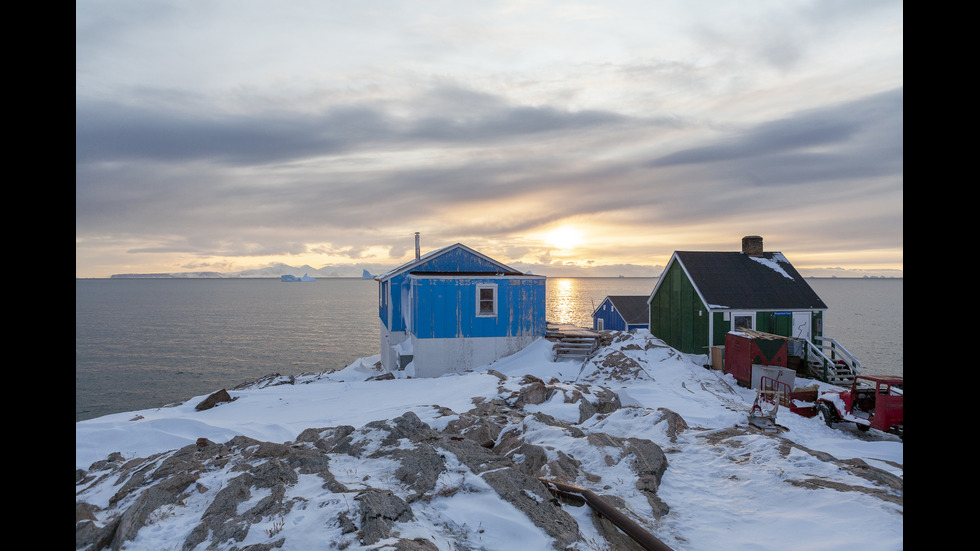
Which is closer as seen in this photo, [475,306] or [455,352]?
[455,352]

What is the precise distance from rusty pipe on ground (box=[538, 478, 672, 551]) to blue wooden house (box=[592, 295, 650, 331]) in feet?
95.2

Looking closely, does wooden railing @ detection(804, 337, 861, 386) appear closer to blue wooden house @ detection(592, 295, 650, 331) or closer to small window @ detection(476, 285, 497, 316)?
blue wooden house @ detection(592, 295, 650, 331)

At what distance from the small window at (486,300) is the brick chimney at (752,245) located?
600 inches

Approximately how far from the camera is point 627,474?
9.33 meters

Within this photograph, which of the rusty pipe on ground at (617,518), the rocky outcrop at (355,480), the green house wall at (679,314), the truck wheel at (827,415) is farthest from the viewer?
the green house wall at (679,314)

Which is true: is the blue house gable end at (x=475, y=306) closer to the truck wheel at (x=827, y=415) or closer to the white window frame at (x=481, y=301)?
the white window frame at (x=481, y=301)

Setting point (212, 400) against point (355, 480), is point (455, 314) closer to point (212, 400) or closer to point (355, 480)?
point (212, 400)

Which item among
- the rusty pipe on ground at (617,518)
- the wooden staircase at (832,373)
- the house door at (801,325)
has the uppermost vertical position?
the house door at (801,325)

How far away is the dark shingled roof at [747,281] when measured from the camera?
25438mm

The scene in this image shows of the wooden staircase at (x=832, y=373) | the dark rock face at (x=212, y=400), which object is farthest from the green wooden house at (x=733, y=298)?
the dark rock face at (x=212, y=400)

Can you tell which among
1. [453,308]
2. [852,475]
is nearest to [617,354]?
[453,308]

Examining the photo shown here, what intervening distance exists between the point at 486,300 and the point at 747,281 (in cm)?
1398

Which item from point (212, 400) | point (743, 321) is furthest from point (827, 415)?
point (212, 400)

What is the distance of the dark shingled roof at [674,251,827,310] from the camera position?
25438 millimetres
